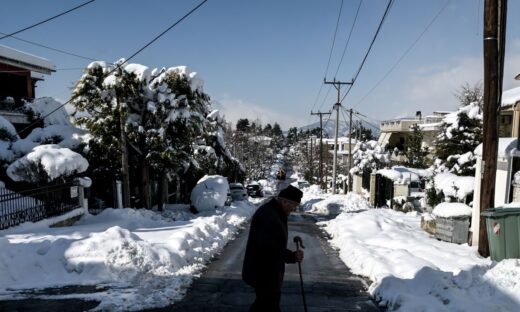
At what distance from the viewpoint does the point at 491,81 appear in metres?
9.02

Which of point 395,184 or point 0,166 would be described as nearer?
point 0,166

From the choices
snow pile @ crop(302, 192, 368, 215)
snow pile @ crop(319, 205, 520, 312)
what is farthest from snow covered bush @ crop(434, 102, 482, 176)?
snow pile @ crop(319, 205, 520, 312)

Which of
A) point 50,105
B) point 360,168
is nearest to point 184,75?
point 50,105

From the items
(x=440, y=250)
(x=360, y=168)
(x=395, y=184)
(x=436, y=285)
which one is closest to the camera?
(x=436, y=285)

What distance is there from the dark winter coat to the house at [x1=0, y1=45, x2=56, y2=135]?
20.0 metres

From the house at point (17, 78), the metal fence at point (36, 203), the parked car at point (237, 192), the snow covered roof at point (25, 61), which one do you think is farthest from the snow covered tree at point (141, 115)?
the parked car at point (237, 192)

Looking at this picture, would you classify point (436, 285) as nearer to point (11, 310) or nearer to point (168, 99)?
point (11, 310)

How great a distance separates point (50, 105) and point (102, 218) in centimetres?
975

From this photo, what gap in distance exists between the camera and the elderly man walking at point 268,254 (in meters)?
4.57

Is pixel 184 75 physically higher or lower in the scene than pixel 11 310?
higher

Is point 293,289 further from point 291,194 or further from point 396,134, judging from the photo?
point 396,134

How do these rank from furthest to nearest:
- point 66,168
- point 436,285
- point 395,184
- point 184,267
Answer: point 395,184
point 66,168
point 184,267
point 436,285

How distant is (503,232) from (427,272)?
8.21 feet

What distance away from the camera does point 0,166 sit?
16.7 metres
